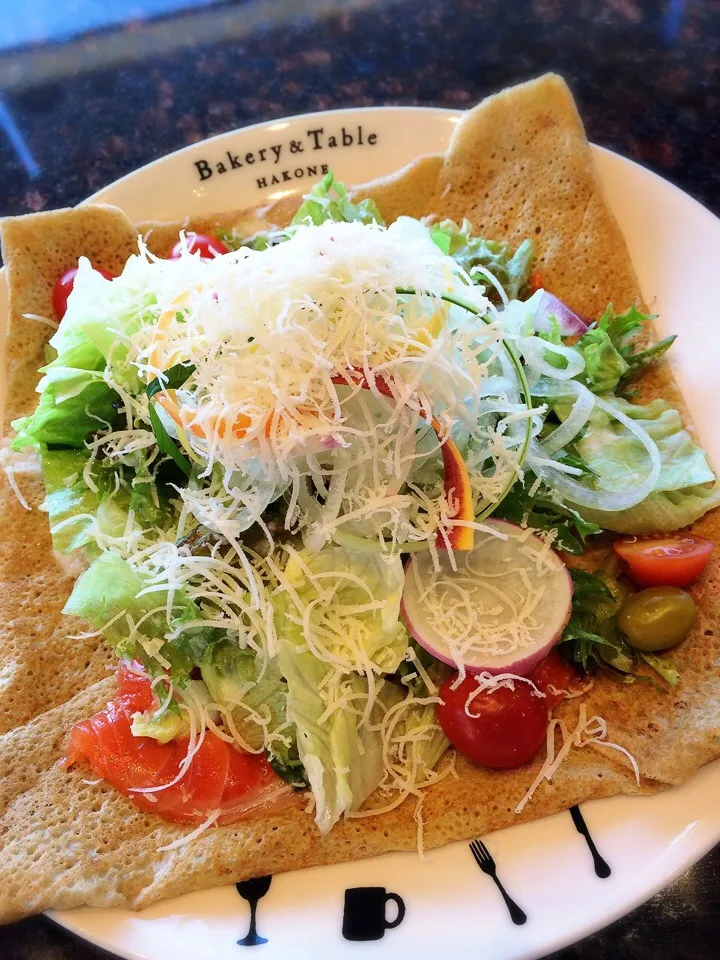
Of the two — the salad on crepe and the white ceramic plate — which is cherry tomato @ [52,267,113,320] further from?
the white ceramic plate

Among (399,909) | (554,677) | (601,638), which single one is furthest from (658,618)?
(399,909)

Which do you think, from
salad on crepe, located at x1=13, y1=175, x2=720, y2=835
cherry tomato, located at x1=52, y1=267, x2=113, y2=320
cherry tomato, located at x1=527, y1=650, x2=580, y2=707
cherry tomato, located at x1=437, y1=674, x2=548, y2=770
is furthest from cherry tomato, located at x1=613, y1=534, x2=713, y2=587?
cherry tomato, located at x1=52, y1=267, x2=113, y2=320

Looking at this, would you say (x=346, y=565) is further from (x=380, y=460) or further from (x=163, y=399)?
(x=163, y=399)

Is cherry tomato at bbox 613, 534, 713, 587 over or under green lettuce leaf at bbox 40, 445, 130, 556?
under

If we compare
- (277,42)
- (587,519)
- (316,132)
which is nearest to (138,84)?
(277,42)

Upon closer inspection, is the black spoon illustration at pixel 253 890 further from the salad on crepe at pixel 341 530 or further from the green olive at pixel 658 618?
the green olive at pixel 658 618

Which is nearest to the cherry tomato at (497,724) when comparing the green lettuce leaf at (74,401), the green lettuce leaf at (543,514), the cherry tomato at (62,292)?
the green lettuce leaf at (543,514)

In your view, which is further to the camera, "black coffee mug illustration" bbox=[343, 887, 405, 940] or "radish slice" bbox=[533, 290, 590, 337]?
"radish slice" bbox=[533, 290, 590, 337]
